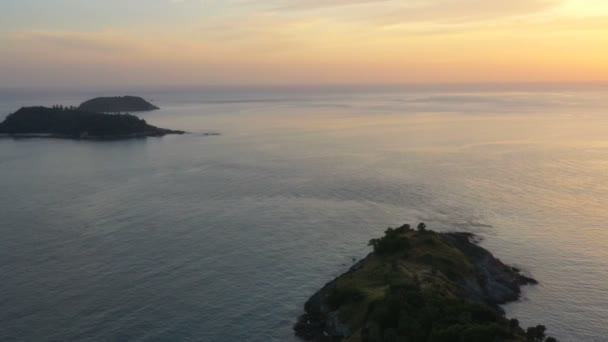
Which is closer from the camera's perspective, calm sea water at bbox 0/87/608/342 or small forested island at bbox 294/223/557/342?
small forested island at bbox 294/223/557/342

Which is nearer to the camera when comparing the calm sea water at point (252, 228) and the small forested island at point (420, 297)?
the small forested island at point (420, 297)

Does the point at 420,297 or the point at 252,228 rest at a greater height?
the point at 252,228

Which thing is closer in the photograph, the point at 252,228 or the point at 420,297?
the point at 420,297

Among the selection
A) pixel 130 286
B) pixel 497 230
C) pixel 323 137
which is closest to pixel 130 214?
pixel 130 286

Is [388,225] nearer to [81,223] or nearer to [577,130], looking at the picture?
[81,223]
